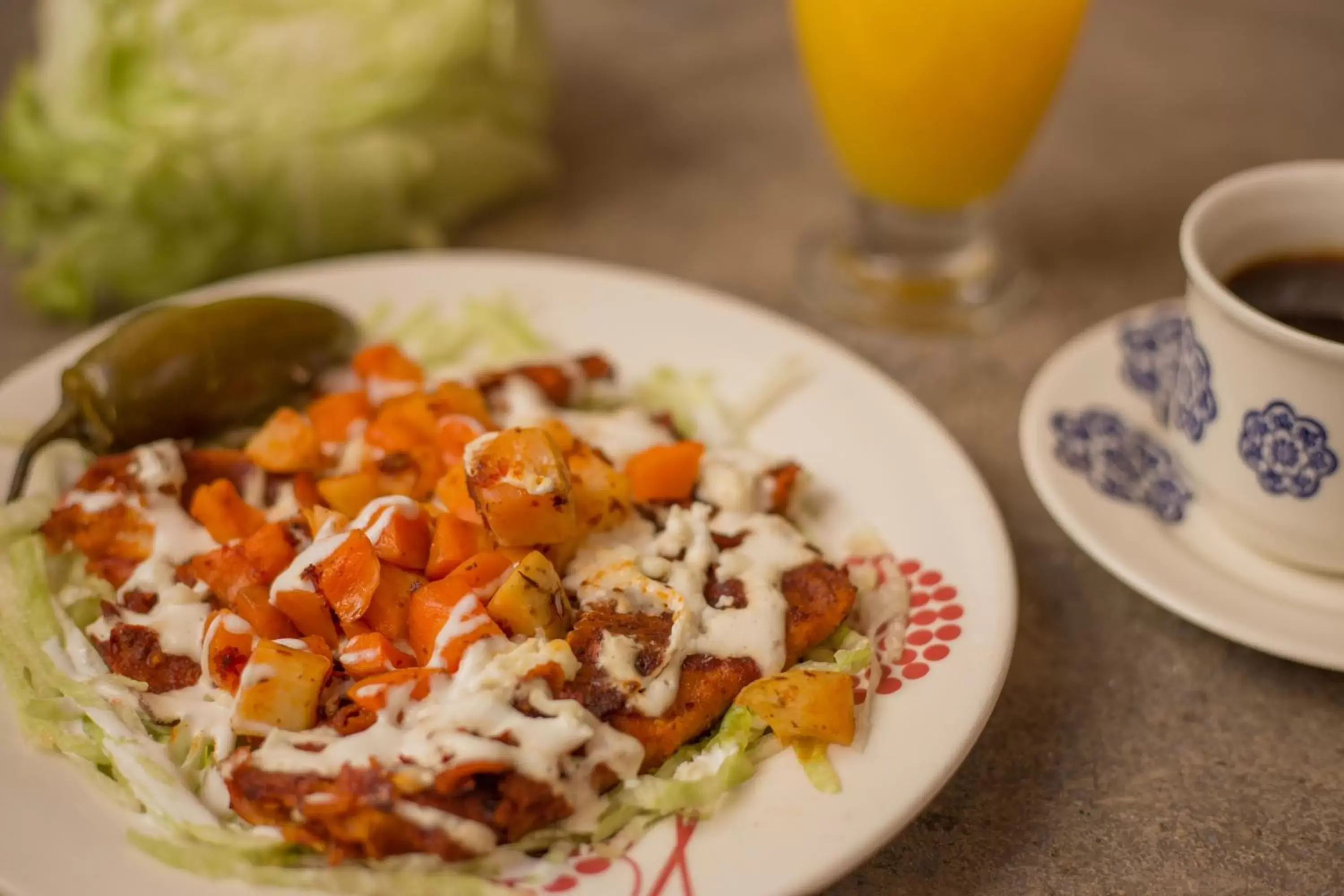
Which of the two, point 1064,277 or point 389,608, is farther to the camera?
point 1064,277

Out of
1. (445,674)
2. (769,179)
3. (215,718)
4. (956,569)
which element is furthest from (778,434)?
(769,179)

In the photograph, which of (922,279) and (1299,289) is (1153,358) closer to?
(1299,289)

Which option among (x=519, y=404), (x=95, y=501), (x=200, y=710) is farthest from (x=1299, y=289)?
(x=95, y=501)

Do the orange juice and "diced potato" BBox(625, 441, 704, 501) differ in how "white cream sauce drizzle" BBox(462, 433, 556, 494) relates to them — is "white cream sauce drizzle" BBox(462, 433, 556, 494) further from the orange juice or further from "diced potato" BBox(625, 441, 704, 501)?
the orange juice

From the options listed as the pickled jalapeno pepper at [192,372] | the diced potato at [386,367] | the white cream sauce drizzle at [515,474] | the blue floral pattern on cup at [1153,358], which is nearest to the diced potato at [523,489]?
the white cream sauce drizzle at [515,474]

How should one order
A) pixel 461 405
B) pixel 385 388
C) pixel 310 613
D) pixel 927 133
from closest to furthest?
1. pixel 310 613
2. pixel 461 405
3. pixel 385 388
4. pixel 927 133

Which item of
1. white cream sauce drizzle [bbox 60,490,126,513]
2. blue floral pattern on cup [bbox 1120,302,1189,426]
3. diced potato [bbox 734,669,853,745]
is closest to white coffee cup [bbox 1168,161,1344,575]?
blue floral pattern on cup [bbox 1120,302,1189,426]

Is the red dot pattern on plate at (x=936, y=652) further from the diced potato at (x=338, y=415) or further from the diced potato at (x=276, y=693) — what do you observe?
the diced potato at (x=338, y=415)
